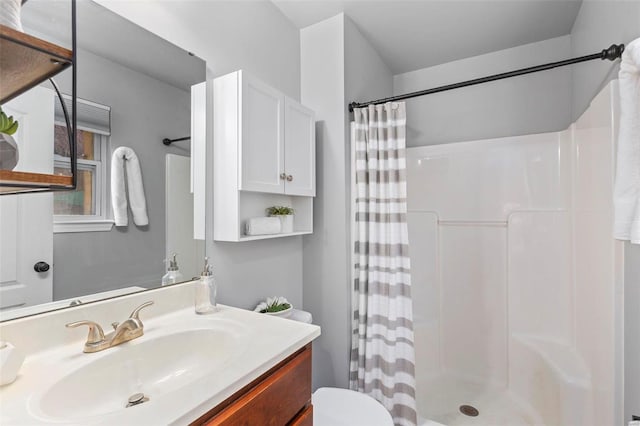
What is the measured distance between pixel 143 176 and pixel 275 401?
88 cm

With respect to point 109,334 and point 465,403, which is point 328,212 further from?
point 465,403

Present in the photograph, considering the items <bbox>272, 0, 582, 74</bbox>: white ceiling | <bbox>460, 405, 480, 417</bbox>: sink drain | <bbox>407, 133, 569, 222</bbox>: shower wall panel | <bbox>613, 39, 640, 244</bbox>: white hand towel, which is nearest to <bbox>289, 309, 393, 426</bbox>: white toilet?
<bbox>460, 405, 480, 417</bbox>: sink drain

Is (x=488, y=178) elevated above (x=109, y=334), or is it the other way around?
(x=488, y=178)

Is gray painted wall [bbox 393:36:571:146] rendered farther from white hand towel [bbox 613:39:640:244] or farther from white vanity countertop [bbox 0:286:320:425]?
white vanity countertop [bbox 0:286:320:425]

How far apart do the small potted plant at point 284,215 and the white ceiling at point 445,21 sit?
120 cm

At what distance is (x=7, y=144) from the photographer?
0.67 meters

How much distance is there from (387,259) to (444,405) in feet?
3.86

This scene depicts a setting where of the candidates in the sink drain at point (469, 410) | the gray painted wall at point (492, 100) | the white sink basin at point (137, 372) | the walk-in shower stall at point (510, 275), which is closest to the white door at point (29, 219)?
the white sink basin at point (137, 372)

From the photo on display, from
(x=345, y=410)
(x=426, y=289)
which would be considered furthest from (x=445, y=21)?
(x=345, y=410)

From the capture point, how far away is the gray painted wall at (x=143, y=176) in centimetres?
92

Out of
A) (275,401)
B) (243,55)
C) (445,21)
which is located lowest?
(275,401)

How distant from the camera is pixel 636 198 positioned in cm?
100

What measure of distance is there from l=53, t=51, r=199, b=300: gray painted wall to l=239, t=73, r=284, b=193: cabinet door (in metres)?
0.24

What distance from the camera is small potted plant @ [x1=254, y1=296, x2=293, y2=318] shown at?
1.50m
